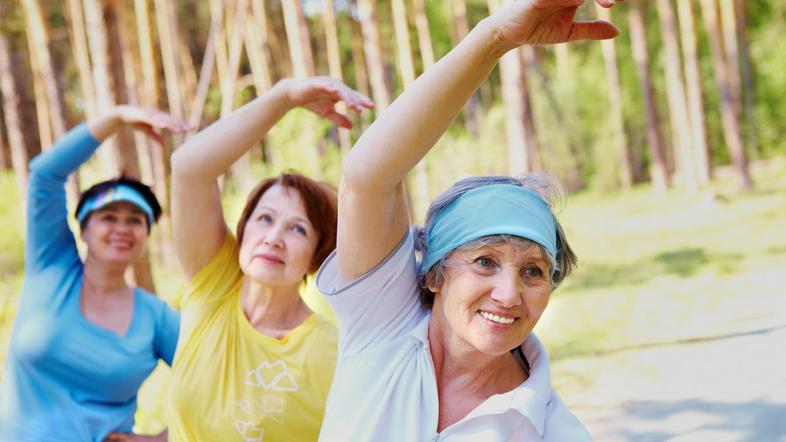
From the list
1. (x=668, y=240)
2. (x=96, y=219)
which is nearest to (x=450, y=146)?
(x=668, y=240)

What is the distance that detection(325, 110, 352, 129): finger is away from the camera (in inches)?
101

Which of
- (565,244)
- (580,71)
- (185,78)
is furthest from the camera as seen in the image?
(580,71)

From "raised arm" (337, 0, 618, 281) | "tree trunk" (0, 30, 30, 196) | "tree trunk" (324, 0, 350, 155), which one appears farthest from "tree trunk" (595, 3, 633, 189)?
"raised arm" (337, 0, 618, 281)

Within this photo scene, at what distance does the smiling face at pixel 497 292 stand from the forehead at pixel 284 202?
3.13ft

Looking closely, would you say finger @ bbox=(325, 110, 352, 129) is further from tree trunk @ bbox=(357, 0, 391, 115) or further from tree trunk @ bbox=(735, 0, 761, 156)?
tree trunk @ bbox=(735, 0, 761, 156)

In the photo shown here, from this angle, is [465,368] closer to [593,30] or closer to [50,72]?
[593,30]

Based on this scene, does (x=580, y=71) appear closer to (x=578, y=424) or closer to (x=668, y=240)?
(x=668, y=240)

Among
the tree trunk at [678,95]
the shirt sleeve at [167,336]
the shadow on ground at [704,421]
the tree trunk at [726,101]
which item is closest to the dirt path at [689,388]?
the shadow on ground at [704,421]

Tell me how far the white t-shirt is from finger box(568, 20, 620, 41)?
22.5 inches

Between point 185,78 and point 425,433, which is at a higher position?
point 425,433

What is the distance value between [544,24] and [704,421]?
4.42 m

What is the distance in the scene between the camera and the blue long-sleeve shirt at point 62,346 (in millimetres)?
3145

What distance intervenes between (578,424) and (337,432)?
20.3 inches

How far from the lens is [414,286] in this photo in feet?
6.56
